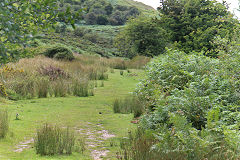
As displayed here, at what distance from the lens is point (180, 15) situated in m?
23.9

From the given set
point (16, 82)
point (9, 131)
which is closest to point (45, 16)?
point (9, 131)

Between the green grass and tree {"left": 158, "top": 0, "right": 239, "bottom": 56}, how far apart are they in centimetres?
1376

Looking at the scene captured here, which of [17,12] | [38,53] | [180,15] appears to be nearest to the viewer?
[17,12]

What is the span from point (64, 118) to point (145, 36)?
1708 cm

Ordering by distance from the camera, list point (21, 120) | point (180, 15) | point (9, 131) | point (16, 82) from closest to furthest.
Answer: point (9, 131) < point (21, 120) < point (16, 82) < point (180, 15)

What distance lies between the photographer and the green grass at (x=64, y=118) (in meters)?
4.60

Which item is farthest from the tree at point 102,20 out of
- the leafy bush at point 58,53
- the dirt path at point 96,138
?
the dirt path at point 96,138

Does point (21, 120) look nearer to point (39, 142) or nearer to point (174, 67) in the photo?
point (39, 142)

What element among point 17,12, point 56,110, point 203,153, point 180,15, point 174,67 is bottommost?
point 56,110

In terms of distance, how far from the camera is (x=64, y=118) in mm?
6871

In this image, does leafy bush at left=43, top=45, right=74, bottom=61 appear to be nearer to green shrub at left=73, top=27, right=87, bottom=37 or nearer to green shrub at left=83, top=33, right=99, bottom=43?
green shrub at left=83, top=33, right=99, bottom=43

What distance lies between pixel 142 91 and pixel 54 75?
6.23 metres

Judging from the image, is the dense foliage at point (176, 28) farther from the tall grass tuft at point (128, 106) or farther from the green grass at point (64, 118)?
the tall grass tuft at point (128, 106)

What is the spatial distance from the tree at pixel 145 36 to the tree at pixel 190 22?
1358 millimetres
